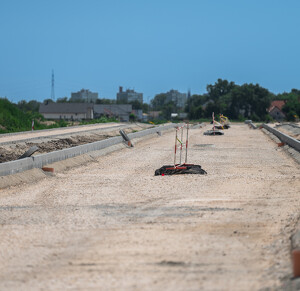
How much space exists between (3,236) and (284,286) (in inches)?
187

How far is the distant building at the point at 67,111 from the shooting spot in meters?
143

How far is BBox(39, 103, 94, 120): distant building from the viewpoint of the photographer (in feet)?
470

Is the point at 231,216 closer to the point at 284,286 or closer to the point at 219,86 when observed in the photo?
the point at 284,286

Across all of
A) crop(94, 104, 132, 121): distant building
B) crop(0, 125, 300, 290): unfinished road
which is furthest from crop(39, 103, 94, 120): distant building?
crop(0, 125, 300, 290): unfinished road

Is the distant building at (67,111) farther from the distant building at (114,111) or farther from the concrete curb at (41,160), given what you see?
the concrete curb at (41,160)

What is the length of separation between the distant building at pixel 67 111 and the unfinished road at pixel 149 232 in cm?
12658

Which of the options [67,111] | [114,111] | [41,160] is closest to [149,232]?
[41,160]

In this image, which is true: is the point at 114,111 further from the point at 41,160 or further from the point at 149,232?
the point at 149,232

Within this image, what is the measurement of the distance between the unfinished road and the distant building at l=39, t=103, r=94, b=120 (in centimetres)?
12658

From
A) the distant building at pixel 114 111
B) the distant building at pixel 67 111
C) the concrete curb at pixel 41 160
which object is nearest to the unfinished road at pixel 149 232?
the concrete curb at pixel 41 160

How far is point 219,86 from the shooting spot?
198m

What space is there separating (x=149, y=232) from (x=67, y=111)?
448 ft

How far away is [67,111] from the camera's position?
5684 inches

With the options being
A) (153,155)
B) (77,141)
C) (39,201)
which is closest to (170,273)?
(39,201)
